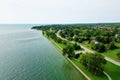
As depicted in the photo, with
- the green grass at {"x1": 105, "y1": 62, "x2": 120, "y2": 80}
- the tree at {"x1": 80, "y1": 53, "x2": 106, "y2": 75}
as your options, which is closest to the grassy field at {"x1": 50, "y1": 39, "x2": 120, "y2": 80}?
the green grass at {"x1": 105, "y1": 62, "x2": 120, "y2": 80}

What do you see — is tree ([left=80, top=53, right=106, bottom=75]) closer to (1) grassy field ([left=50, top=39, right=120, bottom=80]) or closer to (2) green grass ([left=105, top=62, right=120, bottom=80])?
(1) grassy field ([left=50, top=39, right=120, bottom=80])

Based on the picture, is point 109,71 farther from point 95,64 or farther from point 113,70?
point 95,64

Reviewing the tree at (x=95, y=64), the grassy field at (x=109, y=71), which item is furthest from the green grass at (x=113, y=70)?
the tree at (x=95, y=64)

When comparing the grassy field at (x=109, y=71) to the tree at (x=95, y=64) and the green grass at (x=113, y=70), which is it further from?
the tree at (x=95, y=64)

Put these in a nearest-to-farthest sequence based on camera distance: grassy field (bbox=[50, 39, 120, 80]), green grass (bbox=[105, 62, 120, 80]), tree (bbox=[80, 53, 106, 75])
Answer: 1. grassy field (bbox=[50, 39, 120, 80])
2. green grass (bbox=[105, 62, 120, 80])
3. tree (bbox=[80, 53, 106, 75])

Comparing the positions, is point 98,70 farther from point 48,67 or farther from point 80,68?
point 48,67

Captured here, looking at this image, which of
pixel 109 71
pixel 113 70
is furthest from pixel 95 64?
pixel 113 70

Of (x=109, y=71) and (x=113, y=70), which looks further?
(x=113, y=70)

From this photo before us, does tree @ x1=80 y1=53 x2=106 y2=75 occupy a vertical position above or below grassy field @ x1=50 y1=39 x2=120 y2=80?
above

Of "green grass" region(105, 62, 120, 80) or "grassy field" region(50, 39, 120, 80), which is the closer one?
"grassy field" region(50, 39, 120, 80)
